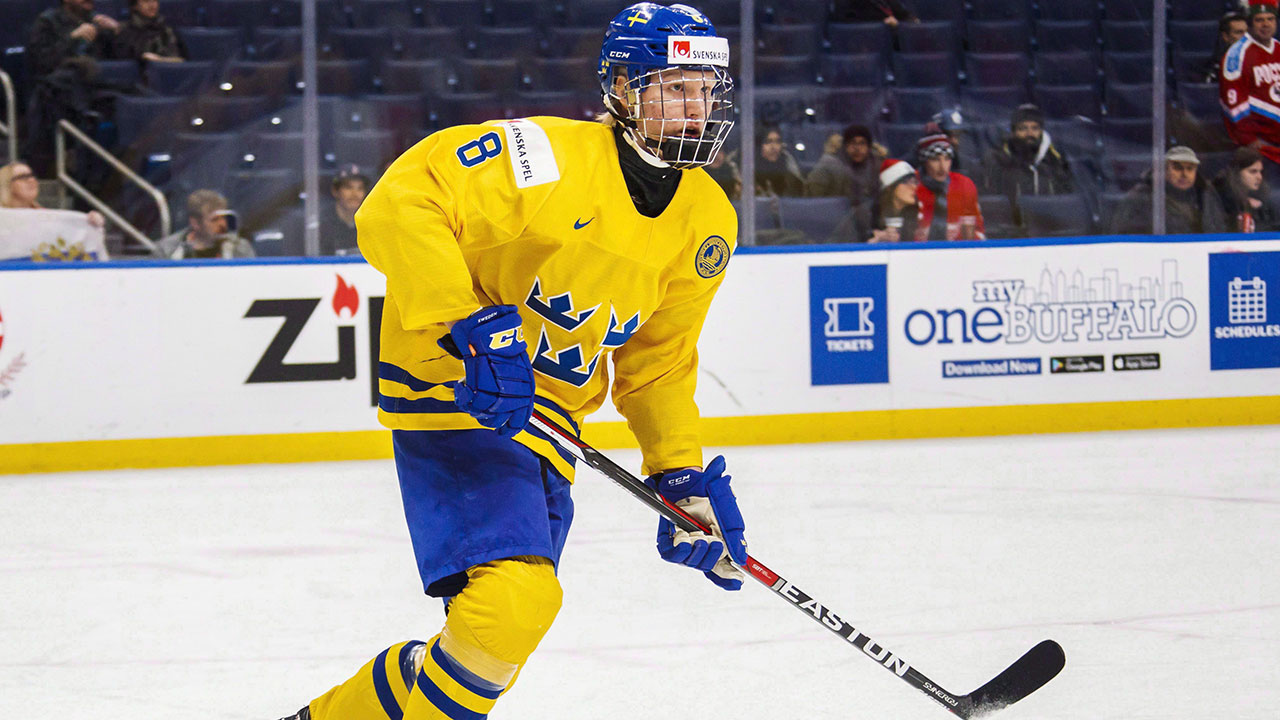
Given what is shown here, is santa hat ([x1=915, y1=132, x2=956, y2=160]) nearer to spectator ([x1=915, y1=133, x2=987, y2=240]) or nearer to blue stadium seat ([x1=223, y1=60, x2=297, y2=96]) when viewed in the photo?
spectator ([x1=915, y1=133, x2=987, y2=240])

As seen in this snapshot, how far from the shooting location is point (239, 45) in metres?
5.44

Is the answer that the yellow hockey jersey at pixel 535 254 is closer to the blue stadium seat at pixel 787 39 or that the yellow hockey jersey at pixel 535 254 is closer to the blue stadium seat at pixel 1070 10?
the blue stadium seat at pixel 787 39

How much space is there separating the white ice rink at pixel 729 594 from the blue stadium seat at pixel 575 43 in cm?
192

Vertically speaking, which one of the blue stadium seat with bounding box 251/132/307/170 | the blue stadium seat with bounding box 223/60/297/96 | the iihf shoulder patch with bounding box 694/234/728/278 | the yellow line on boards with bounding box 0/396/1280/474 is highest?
the blue stadium seat with bounding box 223/60/297/96

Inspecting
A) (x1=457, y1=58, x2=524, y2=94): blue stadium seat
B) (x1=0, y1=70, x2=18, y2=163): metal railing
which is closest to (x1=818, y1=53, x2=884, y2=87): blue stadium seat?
(x1=457, y1=58, x2=524, y2=94): blue stadium seat

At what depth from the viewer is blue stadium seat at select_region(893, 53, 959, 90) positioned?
5898mm

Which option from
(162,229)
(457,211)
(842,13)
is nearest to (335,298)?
(162,229)

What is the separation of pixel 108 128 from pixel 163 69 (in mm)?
316

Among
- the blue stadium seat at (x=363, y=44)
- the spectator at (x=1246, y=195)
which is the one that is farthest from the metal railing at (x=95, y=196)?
the spectator at (x=1246, y=195)

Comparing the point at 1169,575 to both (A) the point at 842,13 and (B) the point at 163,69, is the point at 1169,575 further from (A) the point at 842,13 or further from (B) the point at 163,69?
(B) the point at 163,69

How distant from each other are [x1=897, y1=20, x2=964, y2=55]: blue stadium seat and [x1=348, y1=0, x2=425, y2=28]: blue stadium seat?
2.04m

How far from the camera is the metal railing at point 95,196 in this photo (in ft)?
17.0

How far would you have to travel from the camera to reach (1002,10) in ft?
19.9

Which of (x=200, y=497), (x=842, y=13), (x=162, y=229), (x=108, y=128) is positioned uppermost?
(x=842, y=13)
